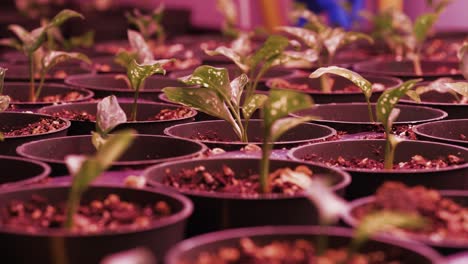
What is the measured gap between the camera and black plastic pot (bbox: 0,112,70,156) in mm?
2016

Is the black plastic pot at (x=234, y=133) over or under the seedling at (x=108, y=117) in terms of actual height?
under

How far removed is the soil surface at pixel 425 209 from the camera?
4.54ft

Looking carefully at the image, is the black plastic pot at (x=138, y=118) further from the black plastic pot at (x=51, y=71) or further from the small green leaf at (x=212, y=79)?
the black plastic pot at (x=51, y=71)

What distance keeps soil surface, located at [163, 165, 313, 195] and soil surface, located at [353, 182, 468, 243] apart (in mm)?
266

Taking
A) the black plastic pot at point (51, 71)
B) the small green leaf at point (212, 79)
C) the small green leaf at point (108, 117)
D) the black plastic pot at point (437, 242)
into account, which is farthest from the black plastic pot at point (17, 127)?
the black plastic pot at point (51, 71)

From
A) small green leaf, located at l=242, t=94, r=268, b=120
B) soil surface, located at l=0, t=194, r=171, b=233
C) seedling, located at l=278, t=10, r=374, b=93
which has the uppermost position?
seedling, located at l=278, t=10, r=374, b=93

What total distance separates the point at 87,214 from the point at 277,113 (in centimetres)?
39

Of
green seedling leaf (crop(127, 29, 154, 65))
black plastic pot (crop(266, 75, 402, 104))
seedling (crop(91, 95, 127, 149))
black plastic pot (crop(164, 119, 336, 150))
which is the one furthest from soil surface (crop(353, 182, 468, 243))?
green seedling leaf (crop(127, 29, 154, 65))

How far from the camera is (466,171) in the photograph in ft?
5.76

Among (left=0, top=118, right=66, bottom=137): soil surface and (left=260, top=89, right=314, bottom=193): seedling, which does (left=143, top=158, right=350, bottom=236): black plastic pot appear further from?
(left=0, top=118, right=66, bottom=137): soil surface

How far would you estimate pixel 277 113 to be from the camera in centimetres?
157

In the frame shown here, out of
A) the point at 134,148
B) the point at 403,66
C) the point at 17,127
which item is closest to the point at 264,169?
the point at 134,148

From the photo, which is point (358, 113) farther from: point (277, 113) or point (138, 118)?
point (277, 113)

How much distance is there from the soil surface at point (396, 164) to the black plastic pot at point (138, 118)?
50 centimetres
